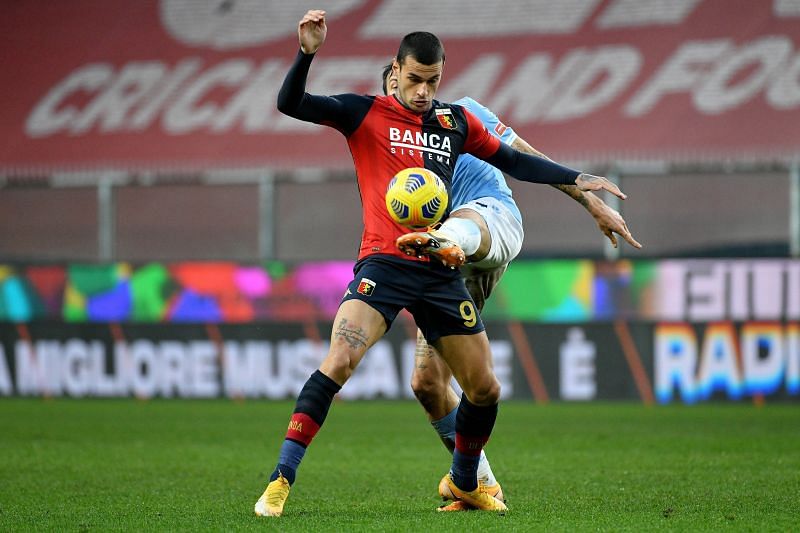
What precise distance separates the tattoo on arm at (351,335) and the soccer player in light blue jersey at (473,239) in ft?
1.28

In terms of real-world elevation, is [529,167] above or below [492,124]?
below

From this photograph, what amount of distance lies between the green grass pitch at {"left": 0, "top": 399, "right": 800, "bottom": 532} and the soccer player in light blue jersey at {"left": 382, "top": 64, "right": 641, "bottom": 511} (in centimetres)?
43

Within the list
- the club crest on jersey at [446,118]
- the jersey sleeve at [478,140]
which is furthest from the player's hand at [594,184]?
the club crest on jersey at [446,118]

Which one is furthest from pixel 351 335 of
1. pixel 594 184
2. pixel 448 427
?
pixel 594 184

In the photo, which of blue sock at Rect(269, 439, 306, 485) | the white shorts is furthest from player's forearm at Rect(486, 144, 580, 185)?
blue sock at Rect(269, 439, 306, 485)

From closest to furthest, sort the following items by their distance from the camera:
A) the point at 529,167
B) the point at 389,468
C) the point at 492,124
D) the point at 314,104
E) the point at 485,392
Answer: the point at 314,104
the point at 485,392
the point at 529,167
the point at 492,124
the point at 389,468

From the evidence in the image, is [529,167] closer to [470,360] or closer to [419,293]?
[419,293]

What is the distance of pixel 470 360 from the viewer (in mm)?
5469

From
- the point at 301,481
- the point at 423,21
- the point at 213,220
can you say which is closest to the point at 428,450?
the point at 301,481

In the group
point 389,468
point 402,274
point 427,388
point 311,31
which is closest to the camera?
point 311,31

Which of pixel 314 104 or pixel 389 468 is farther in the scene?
pixel 389 468

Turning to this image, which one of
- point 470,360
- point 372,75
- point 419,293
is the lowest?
point 470,360

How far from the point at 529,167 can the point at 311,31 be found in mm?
1323

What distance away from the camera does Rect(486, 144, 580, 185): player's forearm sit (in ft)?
19.0
